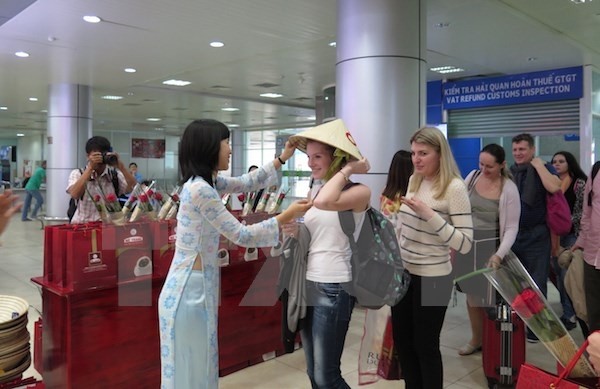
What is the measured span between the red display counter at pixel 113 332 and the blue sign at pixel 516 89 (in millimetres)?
6413

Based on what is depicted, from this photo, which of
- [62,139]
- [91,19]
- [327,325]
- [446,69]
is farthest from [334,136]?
[62,139]

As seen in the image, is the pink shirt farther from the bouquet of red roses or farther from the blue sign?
the blue sign

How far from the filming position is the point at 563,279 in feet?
14.2

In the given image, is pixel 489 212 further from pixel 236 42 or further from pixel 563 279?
pixel 236 42

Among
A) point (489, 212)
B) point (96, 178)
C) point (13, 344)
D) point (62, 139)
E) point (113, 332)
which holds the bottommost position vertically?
point (113, 332)

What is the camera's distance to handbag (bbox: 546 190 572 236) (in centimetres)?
379

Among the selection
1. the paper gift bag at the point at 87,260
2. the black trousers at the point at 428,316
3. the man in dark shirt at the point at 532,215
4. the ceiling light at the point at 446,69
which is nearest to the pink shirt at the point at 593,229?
the man in dark shirt at the point at 532,215

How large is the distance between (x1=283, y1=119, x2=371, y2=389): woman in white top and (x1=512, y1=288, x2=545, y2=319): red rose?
69cm

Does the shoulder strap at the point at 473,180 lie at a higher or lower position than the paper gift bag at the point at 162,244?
higher

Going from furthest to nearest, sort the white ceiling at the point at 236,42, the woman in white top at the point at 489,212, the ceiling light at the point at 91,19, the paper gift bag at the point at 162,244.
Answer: the ceiling light at the point at 91,19, the white ceiling at the point at 236,42, the woman in white top at the point at 489,212, the paper gift bag at the point at 162,244

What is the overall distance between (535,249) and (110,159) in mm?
3316

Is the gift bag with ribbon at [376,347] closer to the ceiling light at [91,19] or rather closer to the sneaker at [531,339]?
the sneaker at [531,339]

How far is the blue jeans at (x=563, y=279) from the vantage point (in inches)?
174

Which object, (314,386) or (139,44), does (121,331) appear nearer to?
(314,386)
